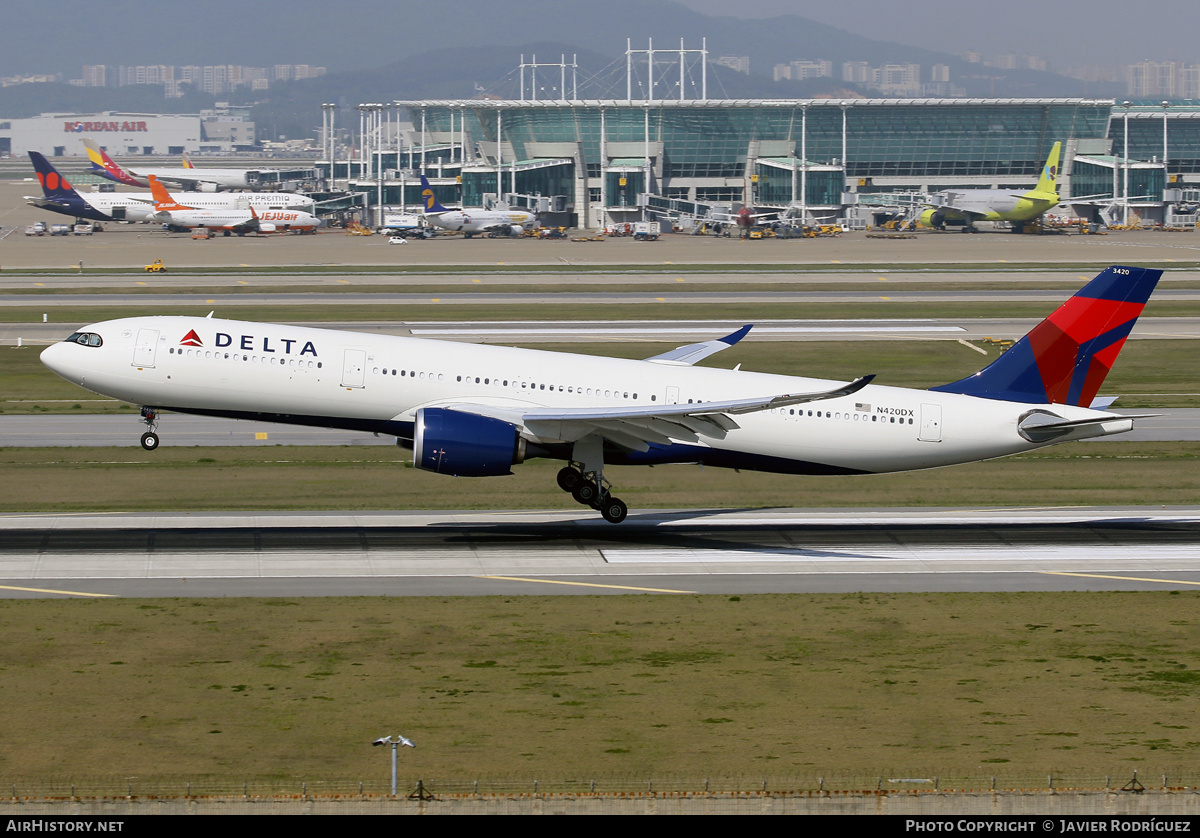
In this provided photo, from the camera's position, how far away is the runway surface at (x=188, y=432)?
58.2m

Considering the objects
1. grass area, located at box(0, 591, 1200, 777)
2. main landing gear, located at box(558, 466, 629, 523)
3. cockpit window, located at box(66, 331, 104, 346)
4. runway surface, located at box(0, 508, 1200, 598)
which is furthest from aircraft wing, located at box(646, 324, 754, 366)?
cockpit window, located at box(66, 331, 104, 346)

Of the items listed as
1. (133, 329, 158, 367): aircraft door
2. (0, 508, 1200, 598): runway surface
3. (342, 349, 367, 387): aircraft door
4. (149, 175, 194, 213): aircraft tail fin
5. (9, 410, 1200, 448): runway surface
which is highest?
(149, 175, 194, 213): aircraft tail fin

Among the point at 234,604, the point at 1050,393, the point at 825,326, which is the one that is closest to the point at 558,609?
the point at 234,604

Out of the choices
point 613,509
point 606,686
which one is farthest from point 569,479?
point 606,686

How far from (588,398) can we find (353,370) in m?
7.77

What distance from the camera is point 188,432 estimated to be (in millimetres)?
60625

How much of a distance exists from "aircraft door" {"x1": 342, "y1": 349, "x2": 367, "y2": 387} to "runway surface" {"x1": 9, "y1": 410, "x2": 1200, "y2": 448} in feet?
59.8

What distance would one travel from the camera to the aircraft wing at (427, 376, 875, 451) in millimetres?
39281

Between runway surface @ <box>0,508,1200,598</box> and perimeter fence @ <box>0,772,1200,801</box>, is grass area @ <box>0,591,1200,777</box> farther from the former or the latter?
runway surface @ <box>0,508,1200,598</box>

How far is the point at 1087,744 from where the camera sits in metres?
24.7

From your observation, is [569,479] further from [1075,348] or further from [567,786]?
[567,786]

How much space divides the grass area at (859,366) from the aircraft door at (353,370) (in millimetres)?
29997

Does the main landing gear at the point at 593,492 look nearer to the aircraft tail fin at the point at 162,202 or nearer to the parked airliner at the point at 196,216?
the parked airliner at the point at 196,216

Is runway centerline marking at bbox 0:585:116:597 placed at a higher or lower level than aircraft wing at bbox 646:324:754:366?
lower
